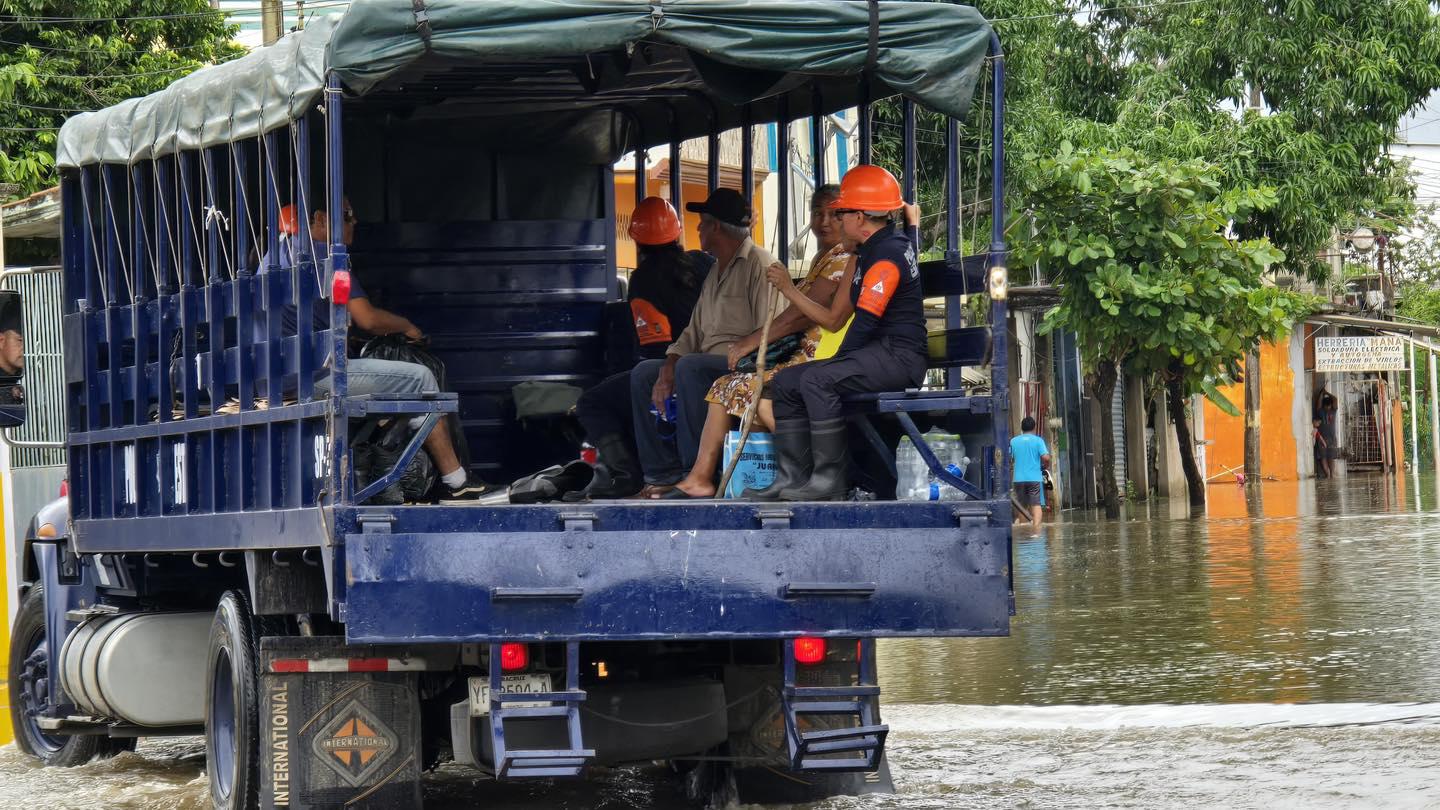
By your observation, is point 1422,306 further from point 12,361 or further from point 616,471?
point 12,361

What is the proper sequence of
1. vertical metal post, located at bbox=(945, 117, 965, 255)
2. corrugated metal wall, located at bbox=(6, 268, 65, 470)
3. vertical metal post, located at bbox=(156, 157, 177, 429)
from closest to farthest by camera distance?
vertical metal post, located at bbox=(945, 117, 965, 255) → vertical metal post, located at bbox=(156, 157, 177, 429) → corrugated metal wall, located at bbox=(6, 268, 65, 470)

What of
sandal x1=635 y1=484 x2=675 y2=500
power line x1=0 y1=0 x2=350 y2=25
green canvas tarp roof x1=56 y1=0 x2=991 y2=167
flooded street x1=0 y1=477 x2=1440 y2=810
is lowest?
flooded street x1=0 y1=477 x2=1440 y2=810

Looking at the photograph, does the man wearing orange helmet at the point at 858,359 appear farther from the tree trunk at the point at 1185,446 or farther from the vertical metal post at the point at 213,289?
the tree trunk at the point at 1185,446

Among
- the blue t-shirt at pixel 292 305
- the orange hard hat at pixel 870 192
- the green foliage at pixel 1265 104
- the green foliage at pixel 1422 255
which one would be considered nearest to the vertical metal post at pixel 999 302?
the orange hard hat at pixel 870 192

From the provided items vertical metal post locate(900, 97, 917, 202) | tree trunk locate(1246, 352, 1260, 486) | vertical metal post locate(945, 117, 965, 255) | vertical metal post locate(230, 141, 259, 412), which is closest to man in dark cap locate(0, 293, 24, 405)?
vertical metal post locate(230, 141, 259, 412)

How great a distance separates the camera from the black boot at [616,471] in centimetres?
806

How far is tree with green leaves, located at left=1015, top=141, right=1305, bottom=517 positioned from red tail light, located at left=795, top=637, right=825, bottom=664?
17.1 meters

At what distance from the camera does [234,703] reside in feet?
23.6

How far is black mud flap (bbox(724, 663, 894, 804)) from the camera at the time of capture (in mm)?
7125

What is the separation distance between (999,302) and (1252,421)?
3267cm

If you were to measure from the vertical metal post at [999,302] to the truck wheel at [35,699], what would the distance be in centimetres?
515

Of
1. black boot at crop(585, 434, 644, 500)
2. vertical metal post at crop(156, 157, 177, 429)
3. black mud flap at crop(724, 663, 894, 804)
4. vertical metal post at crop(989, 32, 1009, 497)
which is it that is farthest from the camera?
black boot at crop(585, 434, 644, 500)

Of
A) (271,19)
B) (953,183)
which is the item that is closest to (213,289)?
(953,183)

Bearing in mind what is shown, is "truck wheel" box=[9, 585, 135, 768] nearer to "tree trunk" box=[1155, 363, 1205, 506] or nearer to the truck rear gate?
the truck rear gate
